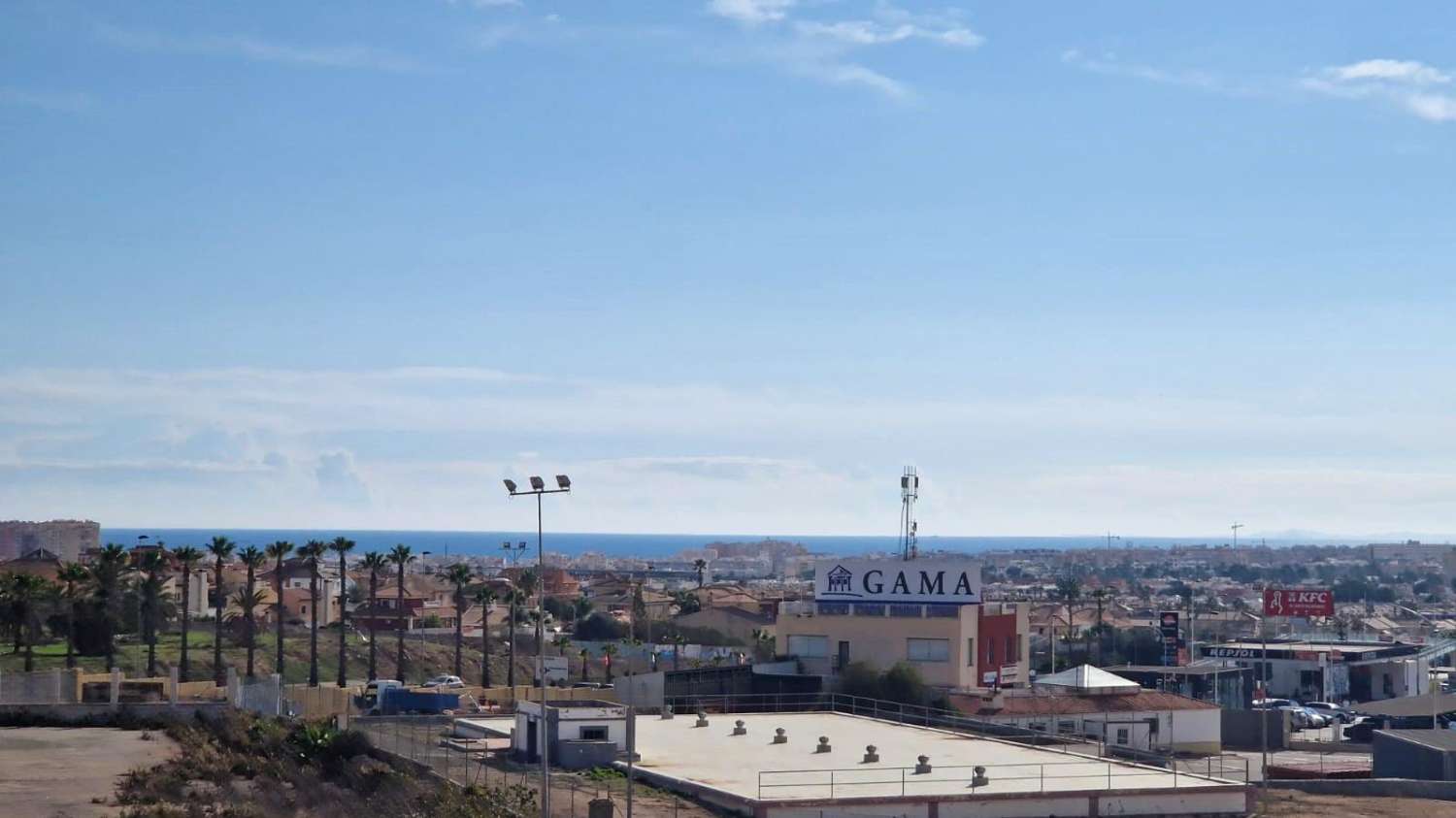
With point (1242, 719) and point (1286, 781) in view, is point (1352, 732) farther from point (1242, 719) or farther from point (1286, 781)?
point (1286, 781)

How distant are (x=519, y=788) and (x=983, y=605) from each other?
4475cm

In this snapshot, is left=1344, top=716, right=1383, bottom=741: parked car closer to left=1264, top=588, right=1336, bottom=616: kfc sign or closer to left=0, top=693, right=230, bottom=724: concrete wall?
left=1264, top=588, right=1336, bottom=616: kfc sign

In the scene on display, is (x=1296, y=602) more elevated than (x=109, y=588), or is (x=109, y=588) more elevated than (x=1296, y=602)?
(x=1296, y=602)

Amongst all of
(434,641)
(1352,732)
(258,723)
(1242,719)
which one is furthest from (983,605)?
(434,641)

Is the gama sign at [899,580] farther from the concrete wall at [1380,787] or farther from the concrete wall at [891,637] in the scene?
the concrete wall at [1380,787]

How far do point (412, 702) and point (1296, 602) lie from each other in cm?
3997

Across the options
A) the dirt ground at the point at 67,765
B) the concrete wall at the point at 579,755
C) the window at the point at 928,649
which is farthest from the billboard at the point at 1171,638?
the dirt ground at the point at 67,765

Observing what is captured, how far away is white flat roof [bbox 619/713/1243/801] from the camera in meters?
47.7

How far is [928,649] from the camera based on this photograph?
8462 centimetres

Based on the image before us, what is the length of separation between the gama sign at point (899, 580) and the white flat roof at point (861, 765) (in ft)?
64.9

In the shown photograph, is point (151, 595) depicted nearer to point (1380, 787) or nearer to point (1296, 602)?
point (1296, 602)

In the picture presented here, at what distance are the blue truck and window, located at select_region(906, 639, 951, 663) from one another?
74.8 feet

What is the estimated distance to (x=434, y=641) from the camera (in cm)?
13862

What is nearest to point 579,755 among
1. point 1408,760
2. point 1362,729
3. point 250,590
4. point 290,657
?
point 1408,760
